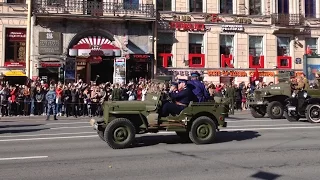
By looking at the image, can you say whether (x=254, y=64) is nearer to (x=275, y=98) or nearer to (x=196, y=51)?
(x=196, y=51)

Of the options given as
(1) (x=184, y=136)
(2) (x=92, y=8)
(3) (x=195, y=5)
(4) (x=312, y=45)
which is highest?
(3) (x=195, y=5)

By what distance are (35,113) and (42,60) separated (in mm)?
6834

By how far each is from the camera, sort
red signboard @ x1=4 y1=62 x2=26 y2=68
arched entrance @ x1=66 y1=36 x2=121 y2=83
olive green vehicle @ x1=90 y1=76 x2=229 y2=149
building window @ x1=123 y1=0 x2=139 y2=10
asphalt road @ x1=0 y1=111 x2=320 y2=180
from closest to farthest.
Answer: asphalt road @ x1=0 y1=111 x2=320 y2=180, olive green vehicle @ x1=90 y1=76 x2=229 y2=149, red signboard @ x1=4 y1=62 x2=26 y2=68, arched entrance @ x1=66 y1=36 x2=121 y2=83, building window @ x1=123 y1=0 x2=139 y2=10

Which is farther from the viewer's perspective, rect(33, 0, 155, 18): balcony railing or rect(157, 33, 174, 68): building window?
rect(157, 33, 174, 68): building window

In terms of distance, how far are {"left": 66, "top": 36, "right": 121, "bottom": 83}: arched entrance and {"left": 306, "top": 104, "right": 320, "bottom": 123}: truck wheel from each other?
1525 cm

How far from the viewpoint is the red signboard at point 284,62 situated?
3216 centimetres

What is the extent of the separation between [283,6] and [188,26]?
8409 mm

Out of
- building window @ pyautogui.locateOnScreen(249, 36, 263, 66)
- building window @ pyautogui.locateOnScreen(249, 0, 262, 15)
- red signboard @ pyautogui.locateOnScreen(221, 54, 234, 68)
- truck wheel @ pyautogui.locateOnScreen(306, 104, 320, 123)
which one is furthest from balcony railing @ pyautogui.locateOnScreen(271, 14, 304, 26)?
truck wheel @ pyautogui.locateOnScreen(306, 104, 320, 123)

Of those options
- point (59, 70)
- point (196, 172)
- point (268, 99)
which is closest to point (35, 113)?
point (59, 70)

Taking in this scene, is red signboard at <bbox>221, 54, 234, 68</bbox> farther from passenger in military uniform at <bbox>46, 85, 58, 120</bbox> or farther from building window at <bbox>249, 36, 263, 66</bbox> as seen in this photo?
passenger in military uniform at <bbox>46, 85, 58, 120</bbox>

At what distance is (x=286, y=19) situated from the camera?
3191 centimetres

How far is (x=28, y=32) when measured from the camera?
27.2 metres

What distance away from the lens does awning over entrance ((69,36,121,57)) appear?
27.7 meters

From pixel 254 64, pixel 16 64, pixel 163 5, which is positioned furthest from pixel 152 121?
pixel 254 64
